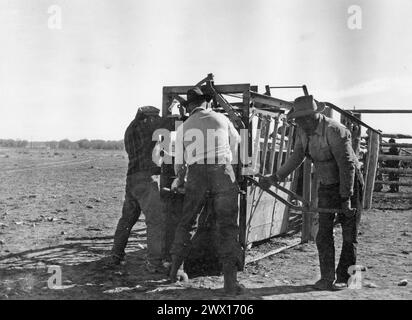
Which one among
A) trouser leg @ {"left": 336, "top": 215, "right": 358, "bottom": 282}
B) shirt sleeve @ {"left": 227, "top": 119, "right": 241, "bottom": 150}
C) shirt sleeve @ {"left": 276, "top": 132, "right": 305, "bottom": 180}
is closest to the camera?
shirt sleeve @ {"left": 227, "top": 119, "right": 241, "bottom": 150}

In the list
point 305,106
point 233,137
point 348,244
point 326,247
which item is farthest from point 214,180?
point 348,244

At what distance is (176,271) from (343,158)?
230 centimetres

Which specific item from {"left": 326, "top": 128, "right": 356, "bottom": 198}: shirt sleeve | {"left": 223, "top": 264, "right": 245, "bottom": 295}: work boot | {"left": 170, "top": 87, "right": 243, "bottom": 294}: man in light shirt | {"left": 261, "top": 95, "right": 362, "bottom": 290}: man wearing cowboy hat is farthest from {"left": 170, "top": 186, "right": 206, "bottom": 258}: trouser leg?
{"left": 326, "top": 128, "right": 356, "bottom": 198}: shirt sleeve

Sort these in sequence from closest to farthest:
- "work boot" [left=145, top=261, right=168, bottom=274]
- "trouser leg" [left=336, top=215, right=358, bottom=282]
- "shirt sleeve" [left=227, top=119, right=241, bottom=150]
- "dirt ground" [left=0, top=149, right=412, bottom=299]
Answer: "dirt ground" [left=0, top=149, right=412, bottom=299], "shirt sleeve" [left=227, top=119, right=241, bottom=150], "trouser leg" [left=336, top=215, right=358, bottom=282], "work boot" [left=145, top=261, right=168, bottom=274]

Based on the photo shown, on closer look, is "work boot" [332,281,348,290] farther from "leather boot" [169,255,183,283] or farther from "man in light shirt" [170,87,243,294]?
"leather boot" [169,255,183,283]

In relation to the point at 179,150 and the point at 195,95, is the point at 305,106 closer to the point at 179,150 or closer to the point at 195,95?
the point at 195,95

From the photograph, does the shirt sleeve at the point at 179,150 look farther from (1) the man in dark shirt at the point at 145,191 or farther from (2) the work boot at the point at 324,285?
(2) the work boot at the point at 324,285

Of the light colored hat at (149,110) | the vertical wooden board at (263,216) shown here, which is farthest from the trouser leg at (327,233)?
the light colored hat at (149,110)

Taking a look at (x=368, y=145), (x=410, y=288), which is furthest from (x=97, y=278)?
(x=368, y=145)

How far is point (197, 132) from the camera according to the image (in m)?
5.50

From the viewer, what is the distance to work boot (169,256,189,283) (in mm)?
5734

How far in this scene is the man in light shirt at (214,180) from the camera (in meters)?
5.44

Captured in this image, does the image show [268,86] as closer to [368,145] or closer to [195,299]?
[195,299]

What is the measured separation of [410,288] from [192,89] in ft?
11.3
